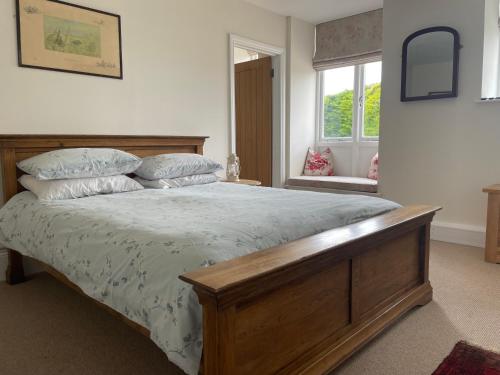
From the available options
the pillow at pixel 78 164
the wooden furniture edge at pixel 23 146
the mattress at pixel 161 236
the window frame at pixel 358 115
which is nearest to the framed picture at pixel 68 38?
the wooden furniture edge at pixel 23 146

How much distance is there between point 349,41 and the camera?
4.66 m

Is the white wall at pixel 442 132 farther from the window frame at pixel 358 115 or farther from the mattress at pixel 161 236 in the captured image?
the mattress at pixel 161 236

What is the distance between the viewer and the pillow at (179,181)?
9.39 feet

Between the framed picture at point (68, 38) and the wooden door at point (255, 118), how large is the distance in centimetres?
208

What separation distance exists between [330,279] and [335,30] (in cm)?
400

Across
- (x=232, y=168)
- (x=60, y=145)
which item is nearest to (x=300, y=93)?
(x=232, y=168)

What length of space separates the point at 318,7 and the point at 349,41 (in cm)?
60

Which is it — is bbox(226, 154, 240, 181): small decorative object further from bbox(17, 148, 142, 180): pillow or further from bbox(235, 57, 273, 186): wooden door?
bbox(17, 148, 142, 180): pillow

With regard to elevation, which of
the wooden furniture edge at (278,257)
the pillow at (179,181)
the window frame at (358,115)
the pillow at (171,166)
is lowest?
the wooden furniture edge at (278,257)

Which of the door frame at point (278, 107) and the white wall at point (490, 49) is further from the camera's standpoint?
the door frame at point (278, 107)

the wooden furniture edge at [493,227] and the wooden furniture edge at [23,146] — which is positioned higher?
A: the wooden furniture edge at [23,146]

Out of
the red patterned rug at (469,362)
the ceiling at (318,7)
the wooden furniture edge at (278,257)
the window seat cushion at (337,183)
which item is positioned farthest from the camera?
the window seat cushion at (337,183)

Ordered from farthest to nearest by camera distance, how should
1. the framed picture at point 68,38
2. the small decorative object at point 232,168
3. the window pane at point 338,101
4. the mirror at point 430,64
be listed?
the window pane at point 338,101, the small decorative object at point 232,168, the mirror at point 430,64, the framed picture at point 68,38

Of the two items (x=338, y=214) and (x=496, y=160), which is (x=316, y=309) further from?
(x=496, y=160)
